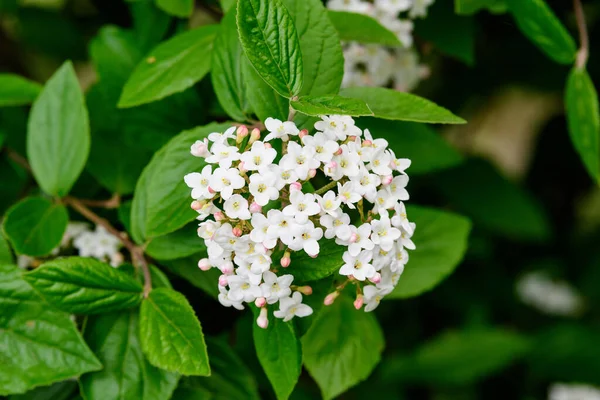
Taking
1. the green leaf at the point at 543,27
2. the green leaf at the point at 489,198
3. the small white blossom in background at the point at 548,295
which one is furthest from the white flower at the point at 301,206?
A: the small white blossom in background at the point at 548,295

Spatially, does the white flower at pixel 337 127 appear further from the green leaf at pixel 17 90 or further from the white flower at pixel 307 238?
the green leaf at pixel 17 90

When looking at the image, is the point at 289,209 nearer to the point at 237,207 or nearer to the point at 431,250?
the point at 237,207

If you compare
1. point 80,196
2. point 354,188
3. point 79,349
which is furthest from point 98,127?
point 354,188

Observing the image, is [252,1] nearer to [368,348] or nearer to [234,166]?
[234,166]

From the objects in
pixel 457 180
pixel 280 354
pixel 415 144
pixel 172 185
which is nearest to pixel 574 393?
pixel 457 180

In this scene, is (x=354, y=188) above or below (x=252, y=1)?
below

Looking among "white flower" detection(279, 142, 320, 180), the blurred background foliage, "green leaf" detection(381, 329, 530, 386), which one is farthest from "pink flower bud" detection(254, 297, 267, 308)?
"green leaf" detection(381, 329, 530, 386)

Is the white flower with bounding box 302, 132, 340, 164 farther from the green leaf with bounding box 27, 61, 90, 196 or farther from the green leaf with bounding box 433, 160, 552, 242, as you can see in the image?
the green leaf with bounding box 433, 160, 552, 242
